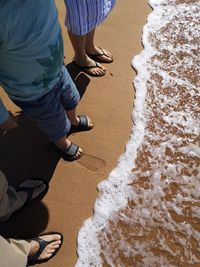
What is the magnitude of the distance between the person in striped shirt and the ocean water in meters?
0.41

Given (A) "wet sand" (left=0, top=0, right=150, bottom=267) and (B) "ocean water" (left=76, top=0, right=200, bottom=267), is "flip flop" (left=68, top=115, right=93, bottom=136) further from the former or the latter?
(B) "ocean water" (left=76, top=0, right=200, bottom=267)

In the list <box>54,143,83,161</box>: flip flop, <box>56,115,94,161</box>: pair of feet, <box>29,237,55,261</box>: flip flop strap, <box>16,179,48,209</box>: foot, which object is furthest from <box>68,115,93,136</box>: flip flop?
<box>29,237,55,261</box>: flip flop strap

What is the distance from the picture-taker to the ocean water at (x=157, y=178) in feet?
7.76

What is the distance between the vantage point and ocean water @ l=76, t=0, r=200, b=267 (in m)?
2.37

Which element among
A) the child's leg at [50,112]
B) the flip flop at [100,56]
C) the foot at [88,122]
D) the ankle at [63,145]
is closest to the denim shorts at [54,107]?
the child's leg at [50,112]

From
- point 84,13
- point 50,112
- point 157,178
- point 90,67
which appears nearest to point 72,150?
point 50,112

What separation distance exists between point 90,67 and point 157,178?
3.74ft

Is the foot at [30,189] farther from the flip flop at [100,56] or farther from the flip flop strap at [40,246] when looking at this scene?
the flip flop at [100,56]

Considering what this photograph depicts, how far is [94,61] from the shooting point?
10.5 feet

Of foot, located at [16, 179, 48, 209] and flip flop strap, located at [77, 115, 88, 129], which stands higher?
flip flop strap, located at [77, 115, 88, 129]

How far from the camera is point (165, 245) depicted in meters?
2.37

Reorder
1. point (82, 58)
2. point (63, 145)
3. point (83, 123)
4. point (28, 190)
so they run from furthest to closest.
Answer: point (82, 58) < point (83, 123) < point (63, 145) < point (28, 190)

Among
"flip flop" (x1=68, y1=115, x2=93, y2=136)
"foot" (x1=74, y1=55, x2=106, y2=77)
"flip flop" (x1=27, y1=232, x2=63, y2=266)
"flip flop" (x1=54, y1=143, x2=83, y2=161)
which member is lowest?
"flip flop" (x1=27, y1=232, x2=63, y2=266)

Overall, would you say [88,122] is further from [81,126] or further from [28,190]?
[28,190]
